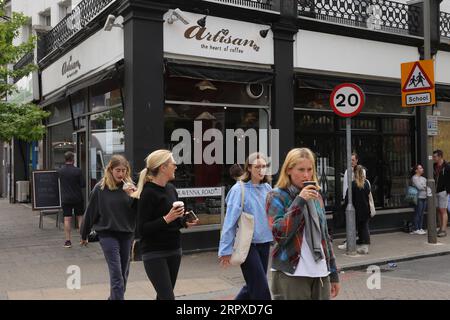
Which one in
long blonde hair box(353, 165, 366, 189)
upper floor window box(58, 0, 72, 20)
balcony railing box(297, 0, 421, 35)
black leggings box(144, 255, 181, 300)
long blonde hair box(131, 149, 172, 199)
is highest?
upper floor window box(58, 0, 72, 20)

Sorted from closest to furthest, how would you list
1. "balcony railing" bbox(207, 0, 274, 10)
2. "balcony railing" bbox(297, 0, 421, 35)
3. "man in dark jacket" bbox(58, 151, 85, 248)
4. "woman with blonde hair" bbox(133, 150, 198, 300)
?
"woman with blonde hair" bbox(133, 150, 198, 300) < "balcony railing" bbox(207, 0, 274, 10) < "man in dark jacket" bbox(58, 151, 85, 248) < "balcony railing" bbox(297, 0, 421, 35)

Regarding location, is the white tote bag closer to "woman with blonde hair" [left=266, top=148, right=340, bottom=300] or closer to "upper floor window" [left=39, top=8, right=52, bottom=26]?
"woman with blonde hair" [left=266, top=148, right=340, bottom=300]

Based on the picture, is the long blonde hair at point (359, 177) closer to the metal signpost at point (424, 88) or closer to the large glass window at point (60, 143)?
the metal signpost at point (424, 88)

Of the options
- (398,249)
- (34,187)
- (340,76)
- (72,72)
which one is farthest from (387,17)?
(34,187)

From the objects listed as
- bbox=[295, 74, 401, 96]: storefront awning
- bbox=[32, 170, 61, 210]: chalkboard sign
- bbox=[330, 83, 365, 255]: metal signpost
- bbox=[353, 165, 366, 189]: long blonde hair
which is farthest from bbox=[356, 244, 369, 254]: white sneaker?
bbox=[32, 170, 61, 210]: chalkboard sign

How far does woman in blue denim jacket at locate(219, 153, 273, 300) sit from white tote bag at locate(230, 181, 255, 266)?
0.04 metres

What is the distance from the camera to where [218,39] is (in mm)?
10320

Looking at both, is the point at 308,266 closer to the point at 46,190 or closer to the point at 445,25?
the point at 46,190

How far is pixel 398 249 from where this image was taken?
34.7ft

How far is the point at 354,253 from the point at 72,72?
8.07 meters

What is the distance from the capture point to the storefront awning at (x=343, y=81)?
37.3ft

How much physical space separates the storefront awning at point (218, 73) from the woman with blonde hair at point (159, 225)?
5082 mm

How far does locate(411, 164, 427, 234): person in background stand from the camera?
12344 mm

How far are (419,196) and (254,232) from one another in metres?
8.26
